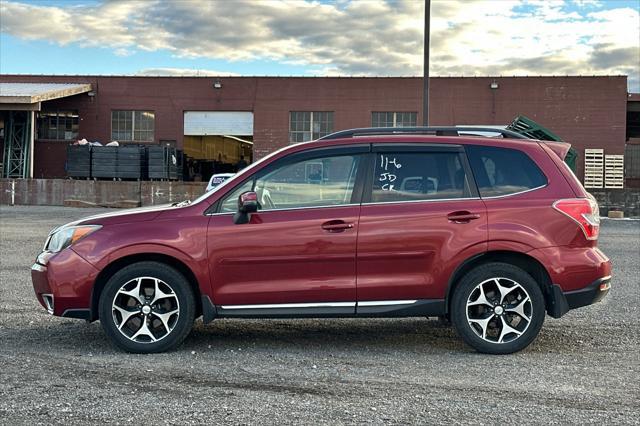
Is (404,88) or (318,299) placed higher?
(404,88)

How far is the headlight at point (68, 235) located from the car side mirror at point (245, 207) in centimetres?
117

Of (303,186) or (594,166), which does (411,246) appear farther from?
(594,166)

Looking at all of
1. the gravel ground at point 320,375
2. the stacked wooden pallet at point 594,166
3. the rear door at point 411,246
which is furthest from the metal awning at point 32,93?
the rear door at point 411,246

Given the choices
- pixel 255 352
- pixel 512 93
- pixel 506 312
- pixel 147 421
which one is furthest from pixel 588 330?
pixel 512 93

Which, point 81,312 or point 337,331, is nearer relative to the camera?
point 81,312

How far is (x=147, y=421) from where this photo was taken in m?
4.16

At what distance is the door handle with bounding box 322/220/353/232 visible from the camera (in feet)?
18.8

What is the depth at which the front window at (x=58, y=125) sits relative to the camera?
36781mm

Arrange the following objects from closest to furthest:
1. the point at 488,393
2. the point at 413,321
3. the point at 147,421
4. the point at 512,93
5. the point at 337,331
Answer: the point at 147,421 → the point at 488,393 → the point at 337,331 → the point at 413,321 → the point at 512,93

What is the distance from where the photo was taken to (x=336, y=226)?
18.8ft

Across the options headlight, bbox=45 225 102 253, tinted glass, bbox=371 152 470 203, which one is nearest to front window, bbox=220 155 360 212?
tinted glass, bbox=371 152 470 203

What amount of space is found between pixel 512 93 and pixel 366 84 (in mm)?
7210

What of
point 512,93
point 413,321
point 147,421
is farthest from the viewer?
point 512,93

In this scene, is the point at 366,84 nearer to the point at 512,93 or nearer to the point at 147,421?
the point at 512,93
